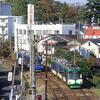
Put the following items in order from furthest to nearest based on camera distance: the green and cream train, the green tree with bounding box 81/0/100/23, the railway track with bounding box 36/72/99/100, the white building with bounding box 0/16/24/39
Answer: the white building with bounding box 0/16/24/39 < the green tree with bounding box 81/0/100/23 < the green and cream train < the railway track with bounding box 36/72/99/100

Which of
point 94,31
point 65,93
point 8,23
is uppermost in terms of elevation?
point 8,23

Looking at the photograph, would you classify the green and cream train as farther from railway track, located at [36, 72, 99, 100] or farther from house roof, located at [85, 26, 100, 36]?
house roof, located at [85, 26, 100, 36]

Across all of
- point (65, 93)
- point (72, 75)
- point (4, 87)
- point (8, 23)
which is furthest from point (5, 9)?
point (65, 93)

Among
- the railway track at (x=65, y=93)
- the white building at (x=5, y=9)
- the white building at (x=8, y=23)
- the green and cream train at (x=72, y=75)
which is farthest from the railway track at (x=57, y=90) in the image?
the white building at (x=5, y=9)

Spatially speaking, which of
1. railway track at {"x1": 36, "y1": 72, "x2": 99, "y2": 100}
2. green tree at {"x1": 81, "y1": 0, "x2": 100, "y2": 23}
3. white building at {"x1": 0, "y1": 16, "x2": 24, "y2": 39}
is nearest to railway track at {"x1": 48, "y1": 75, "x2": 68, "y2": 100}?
railway track at {"x1": 36, "y1": 72, "x2": 99, "y2": 100}

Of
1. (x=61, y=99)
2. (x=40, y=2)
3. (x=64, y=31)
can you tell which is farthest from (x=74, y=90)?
(x=40, y=2)

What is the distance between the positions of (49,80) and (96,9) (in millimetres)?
23066

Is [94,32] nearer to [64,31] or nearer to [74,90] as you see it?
[64,31]

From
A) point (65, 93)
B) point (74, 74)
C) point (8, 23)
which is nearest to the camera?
point (65, 93)

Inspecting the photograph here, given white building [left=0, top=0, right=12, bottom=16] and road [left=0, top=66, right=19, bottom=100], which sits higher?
white building [left=0, top=0, right=12, bottom=16]

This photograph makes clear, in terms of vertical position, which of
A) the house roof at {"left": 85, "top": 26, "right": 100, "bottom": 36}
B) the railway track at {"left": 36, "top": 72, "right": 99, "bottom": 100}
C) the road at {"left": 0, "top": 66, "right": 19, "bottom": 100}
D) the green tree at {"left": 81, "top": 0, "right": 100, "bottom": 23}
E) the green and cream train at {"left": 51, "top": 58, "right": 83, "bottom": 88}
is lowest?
the railway track at {"left": 36, "top": 72, "right": 99, "bottom": 100}

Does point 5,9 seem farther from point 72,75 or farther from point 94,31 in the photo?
point 72,75

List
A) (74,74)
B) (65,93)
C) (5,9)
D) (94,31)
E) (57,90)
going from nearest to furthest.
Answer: (65,93), (74,74), (57,90), (94,31), (5,9)

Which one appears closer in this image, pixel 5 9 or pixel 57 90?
pixel 57 90
